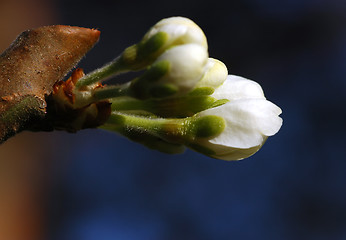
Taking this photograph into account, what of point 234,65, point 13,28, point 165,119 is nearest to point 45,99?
point 165,119

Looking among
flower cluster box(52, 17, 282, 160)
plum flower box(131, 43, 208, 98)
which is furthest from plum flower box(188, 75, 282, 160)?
plum flower box(131, 43, 208, 98)

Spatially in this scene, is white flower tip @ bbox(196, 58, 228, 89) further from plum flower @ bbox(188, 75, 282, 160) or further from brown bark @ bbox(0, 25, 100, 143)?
brown bark @ bbox(0, 25, 100, 143)

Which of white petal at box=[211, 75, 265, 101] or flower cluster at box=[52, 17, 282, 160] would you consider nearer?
flower cluster at box=[52, 17, 282, 160]

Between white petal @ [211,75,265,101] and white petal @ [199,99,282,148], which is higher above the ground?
white petal @ [211,75,265,101]

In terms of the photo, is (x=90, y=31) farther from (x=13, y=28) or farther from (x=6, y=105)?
(x=13, y=28)

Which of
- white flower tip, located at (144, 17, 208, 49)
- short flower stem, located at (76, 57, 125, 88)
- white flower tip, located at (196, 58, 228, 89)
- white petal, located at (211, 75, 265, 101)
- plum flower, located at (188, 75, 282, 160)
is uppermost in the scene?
white flower tip, located at (144, 17, 208, 49)

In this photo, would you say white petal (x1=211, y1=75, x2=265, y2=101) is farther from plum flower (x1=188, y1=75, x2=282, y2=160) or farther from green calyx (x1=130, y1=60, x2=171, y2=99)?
green calyx (x1=130, y1=60, x2=171, y2=99)
